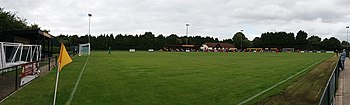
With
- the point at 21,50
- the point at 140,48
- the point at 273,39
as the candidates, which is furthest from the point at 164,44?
the point at 21,50

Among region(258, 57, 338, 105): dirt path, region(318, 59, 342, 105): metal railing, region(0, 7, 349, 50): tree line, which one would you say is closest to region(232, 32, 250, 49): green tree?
region(0, 7, 349, 50): tree line

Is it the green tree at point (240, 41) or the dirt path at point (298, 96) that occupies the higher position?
the green tree at point (240, 41)

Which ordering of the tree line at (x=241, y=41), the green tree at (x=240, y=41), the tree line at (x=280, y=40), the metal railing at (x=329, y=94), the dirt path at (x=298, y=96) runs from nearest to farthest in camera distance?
the metal railing at (x=329, y=94) < the dirt path at (x=298, y=96) < the tree line at (x=241, y=41) < the tree line at (x=280, y=40) < the green tree at (x=240, y=41)

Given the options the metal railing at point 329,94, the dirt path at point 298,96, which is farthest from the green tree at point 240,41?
the metal railing at point 329,94

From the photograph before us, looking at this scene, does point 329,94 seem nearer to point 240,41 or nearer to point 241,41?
point 241,41

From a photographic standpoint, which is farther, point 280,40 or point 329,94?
point 280,40

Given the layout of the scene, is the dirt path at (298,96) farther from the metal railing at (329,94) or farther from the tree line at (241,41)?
the tree line at (241,41)

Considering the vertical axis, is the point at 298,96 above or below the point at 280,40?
below

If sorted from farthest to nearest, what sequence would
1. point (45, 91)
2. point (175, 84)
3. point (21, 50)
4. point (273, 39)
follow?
point (273, 39)
point (21, 50)
point (175, 84)
point (45, 91)

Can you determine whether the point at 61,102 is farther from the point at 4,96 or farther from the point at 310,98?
the point at 310,98

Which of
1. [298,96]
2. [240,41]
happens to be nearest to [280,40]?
[240,41]

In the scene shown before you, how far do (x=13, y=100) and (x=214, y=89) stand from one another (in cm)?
695

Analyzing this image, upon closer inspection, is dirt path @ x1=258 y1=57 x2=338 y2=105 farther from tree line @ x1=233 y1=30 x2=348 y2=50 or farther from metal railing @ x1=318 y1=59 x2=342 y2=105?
tree line @ x1=233 y1=30 x2=348 y2=50

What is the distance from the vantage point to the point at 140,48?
121750 millimetres
